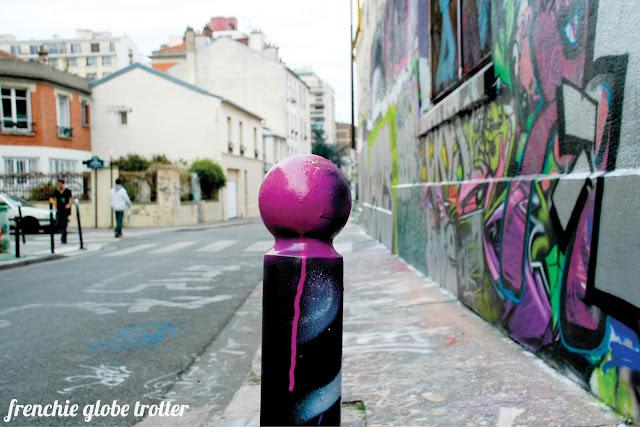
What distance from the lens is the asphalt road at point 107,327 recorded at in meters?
3.41

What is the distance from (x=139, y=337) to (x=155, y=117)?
27.5 meters

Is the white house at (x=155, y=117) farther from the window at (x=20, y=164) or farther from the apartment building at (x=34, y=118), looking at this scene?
the window at (x=20, y=164)

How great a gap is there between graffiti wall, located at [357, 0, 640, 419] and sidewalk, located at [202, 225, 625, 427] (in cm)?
14

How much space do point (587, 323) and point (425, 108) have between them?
4.63 metres

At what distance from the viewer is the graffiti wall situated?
2391mm

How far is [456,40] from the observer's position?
548cm

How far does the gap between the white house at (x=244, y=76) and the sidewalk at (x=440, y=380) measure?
40.7 metres

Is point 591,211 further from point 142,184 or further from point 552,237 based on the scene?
point 142,184

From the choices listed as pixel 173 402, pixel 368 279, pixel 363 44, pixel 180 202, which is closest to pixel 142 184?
pixel 180 202

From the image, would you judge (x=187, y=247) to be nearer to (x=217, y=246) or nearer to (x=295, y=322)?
(x=217, y=246)

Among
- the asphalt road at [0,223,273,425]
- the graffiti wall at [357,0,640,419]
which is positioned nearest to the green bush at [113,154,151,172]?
the asphalt road at [0,223,273,425]

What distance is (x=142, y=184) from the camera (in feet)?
78.7

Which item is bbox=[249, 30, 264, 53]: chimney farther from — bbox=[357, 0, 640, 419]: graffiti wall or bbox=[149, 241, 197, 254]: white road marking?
bbox=[357, 0, 640, 419]: graffiti wall

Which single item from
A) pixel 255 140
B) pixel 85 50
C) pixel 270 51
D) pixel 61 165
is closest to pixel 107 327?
pixel 61 165
